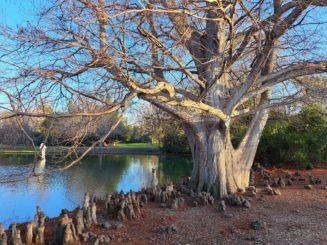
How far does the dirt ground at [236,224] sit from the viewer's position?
504cm

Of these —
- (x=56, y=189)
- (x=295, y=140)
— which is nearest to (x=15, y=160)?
(x=56, y=189)

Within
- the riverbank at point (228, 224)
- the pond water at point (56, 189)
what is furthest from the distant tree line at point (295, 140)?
the riverbank at point (228, 224)

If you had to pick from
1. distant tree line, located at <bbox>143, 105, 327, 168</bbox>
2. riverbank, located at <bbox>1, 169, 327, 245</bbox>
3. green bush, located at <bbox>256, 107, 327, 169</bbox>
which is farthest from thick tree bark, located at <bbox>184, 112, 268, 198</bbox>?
green bush, located at <bbox>256, 107, 327, 169</bbox>

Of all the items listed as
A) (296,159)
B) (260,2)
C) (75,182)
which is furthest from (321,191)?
(75,182)

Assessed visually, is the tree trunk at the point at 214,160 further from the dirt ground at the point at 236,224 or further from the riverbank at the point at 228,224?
the dirt ground at the point at 236,224

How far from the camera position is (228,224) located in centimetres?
578

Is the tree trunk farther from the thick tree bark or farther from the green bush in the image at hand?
the green bush

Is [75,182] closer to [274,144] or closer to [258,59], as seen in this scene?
[274,144]

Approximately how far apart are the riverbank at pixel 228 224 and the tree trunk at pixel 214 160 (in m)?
0.62

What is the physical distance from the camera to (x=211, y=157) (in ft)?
26.0

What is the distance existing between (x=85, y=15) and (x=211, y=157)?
4223 mm

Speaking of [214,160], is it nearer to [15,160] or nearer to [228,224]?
[228,224]

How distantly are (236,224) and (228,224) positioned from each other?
0.13 metres

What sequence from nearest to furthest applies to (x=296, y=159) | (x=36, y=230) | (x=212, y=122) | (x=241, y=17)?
(x=36, y=230) < (x=241, y=17) < (x=212, y=122) < (x=296, y=159)
